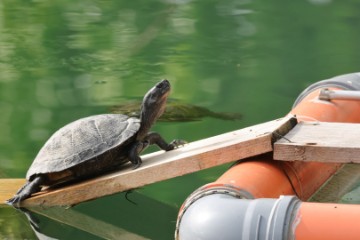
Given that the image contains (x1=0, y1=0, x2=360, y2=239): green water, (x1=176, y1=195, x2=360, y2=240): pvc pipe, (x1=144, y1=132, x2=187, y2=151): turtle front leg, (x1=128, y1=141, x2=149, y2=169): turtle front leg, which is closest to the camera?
(x1=176, y1=195, x2=360, y2=240): pvc pipe

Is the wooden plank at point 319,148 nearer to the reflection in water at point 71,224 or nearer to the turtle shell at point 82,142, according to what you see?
the reflection in water at point 71,224

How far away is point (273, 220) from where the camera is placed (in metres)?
2.64

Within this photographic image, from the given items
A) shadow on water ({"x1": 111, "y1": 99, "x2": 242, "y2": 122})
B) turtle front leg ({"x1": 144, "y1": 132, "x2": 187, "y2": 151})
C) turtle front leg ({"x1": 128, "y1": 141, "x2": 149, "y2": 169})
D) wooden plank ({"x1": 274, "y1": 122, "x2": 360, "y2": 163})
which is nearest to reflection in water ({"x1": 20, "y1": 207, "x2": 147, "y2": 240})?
turtle front leg ({"x1": 128, "y1": 141, "x2": 149, "y2": 169})

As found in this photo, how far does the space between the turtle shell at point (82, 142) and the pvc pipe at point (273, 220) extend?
101 cm

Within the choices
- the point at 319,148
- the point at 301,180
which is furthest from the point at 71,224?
the point at 319,148

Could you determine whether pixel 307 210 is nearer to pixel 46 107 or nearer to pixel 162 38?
pixel 46 107

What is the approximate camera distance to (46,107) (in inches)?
216

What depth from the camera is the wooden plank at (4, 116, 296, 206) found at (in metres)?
3.36

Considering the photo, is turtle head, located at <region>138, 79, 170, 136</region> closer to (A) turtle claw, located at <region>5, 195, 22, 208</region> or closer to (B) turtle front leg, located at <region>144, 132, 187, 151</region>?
(B) turtle front leg, located at <region>144, 132, 187, 151</region>

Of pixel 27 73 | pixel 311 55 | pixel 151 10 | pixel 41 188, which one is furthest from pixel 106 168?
pixel 151 10

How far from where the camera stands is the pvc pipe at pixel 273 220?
259 centimetres

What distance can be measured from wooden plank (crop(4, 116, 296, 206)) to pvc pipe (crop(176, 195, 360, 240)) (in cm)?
54

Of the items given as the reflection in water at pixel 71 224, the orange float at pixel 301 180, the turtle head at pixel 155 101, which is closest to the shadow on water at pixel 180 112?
the orange float at pixel 301 180

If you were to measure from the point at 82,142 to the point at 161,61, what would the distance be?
2.51 meters
